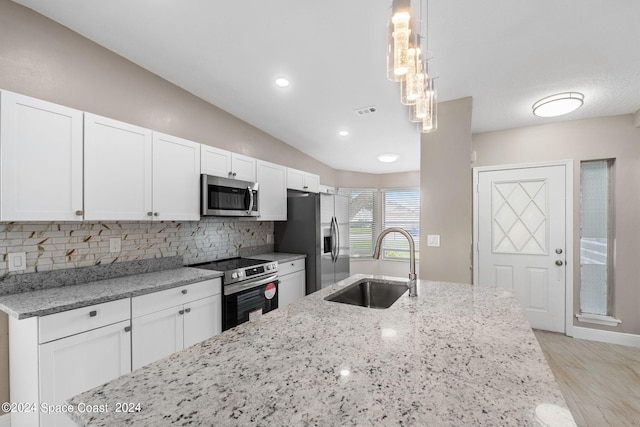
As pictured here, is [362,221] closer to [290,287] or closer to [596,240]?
[290,287]

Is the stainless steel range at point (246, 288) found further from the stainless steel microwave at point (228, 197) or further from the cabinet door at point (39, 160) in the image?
the cabinet door at point (39, 160)

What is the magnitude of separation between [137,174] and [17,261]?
0.90 metres

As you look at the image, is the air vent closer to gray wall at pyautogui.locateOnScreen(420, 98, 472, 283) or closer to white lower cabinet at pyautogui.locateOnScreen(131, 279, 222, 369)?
gray wall at pyautogui.locateOnScreen(420, 98, 472, 283)

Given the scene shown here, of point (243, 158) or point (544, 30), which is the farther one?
point (243, 158)

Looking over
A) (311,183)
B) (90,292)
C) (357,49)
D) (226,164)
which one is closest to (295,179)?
(311,183)

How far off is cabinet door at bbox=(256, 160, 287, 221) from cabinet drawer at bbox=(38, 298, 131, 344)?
182 cm

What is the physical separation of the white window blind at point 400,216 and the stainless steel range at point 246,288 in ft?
10.6

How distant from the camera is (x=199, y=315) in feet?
7.84

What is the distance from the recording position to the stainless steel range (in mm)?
2605

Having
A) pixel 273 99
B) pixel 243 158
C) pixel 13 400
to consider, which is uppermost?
pixel 273 99

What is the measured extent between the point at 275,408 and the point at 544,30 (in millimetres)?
2529

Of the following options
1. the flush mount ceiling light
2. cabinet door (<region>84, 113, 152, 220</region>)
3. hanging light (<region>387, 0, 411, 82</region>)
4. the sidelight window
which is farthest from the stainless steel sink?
the sidelight window

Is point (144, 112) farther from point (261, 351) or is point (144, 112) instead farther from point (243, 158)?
point (261, 351)

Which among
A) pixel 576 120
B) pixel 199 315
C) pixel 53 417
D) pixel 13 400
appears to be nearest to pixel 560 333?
pixel 576 120
